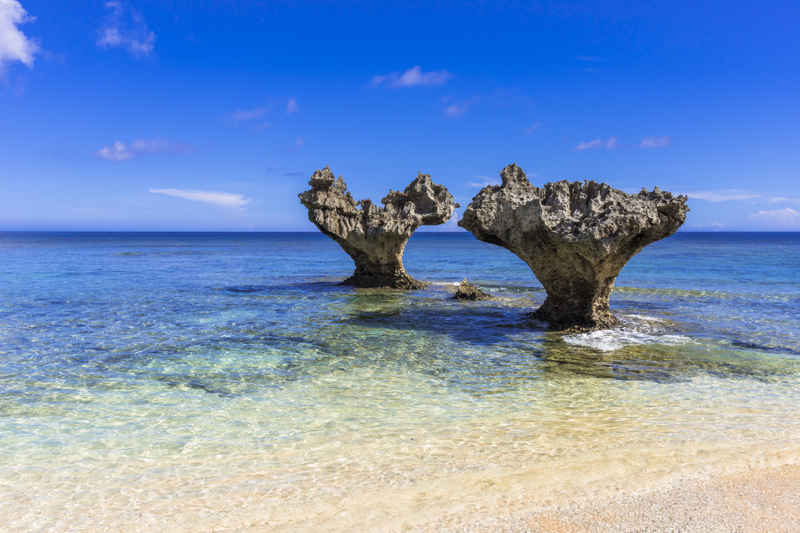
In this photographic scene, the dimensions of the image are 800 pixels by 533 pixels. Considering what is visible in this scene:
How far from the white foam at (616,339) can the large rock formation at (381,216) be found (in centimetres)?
963

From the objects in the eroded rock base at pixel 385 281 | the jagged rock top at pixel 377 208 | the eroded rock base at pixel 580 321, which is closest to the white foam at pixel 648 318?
the eroded rock base at pixel 580 321

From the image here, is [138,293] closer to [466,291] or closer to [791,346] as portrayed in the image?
[466,291]

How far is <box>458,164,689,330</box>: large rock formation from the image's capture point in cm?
1221

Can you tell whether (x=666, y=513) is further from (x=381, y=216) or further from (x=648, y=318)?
(x=381, y=216)

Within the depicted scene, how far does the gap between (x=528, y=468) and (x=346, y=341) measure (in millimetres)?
7164

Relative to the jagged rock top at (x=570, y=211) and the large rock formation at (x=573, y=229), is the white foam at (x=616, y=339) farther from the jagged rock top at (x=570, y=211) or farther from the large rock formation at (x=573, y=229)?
the jagged rock top at (x=570, y=211)

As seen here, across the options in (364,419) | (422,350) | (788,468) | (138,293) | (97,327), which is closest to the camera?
(788,468)

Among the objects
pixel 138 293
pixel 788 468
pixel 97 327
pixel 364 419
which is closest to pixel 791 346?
pixel 788 468

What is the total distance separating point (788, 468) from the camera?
5539 millimetres

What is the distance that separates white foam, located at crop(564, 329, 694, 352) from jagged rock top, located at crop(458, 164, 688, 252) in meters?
2.15

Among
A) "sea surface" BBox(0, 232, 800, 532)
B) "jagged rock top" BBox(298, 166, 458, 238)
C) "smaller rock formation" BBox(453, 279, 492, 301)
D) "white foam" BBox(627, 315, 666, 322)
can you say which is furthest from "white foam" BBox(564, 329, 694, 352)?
"jagged rock top" BBox(298, 166, 458, 238)

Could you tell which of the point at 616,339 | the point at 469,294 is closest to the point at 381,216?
the point at 469,294

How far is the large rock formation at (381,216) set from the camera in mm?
20781

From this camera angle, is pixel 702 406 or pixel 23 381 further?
pixel 23 381
